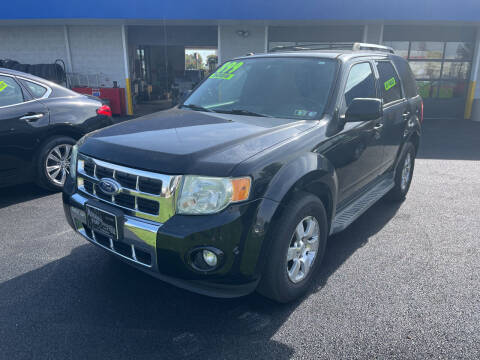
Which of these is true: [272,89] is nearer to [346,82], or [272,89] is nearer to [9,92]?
[346,82]

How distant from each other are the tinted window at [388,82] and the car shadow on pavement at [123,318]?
6.55ft

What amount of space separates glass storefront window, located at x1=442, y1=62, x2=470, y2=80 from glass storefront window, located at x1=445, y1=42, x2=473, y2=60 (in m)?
0.21

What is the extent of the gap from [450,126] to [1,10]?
14759mm

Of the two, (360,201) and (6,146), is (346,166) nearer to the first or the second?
(360,201)

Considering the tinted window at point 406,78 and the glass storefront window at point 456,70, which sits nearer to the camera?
the tinted window at point 406,78

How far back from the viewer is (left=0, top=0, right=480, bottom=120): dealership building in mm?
11875

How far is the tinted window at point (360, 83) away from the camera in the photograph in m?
3.45

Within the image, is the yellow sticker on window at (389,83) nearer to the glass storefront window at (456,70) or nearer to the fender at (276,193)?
the fender at (276,193)

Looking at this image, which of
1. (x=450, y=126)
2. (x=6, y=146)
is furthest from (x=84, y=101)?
(x=450, y=126)

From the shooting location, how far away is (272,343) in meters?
2.46

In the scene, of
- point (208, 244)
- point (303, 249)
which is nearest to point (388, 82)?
point (303, 249)

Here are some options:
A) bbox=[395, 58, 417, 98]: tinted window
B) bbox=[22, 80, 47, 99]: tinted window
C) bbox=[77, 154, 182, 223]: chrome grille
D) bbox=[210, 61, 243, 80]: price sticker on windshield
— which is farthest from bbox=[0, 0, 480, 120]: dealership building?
bbox=[77, 154, 182, 223]: chrome grille

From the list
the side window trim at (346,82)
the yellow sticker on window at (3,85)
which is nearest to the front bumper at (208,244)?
the side window trim at (346,82)

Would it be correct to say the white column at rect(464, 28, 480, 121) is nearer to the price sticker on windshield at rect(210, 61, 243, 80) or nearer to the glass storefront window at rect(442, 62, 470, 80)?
the glass storefront window at rect(442, 62, 470, 80)
